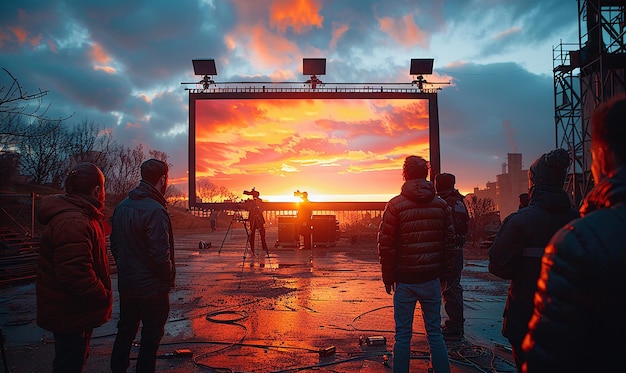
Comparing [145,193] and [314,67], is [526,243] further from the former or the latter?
[314,67]

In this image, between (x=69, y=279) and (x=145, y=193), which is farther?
(x=145, y=193)

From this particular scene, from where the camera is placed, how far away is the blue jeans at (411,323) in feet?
12.1

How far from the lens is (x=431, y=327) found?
12.5 feet

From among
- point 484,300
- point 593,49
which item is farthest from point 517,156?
point 484,300

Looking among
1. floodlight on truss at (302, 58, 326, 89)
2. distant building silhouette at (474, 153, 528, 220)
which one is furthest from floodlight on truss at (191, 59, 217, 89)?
distant building silhouette at (474, 153, 528, 220)

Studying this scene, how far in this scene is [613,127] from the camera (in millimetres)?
1437

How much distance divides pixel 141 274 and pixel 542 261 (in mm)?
→ 3094

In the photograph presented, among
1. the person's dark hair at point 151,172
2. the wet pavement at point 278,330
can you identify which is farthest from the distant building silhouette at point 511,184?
the person's dark hair at point 151,172

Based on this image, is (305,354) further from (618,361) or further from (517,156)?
(517,156)

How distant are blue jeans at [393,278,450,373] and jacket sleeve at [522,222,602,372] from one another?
2374 millimetres

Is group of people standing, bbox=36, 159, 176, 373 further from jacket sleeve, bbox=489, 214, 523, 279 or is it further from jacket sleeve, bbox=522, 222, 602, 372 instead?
jacket sleeve, bbox=522, 222, 602, 372

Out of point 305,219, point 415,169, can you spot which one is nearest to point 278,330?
point 415,169

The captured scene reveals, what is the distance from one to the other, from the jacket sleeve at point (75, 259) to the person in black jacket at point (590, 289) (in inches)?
110

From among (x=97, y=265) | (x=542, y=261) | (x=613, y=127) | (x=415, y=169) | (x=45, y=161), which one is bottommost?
(x=97, y=265)
